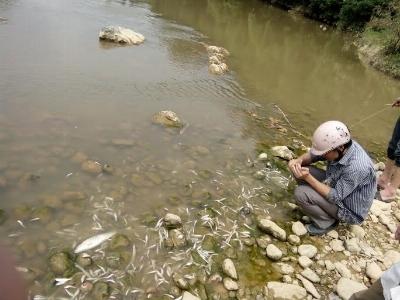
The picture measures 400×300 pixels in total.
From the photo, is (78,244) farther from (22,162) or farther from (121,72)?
(121,72)

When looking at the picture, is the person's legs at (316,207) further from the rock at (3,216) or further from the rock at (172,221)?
the rock at (3,216)

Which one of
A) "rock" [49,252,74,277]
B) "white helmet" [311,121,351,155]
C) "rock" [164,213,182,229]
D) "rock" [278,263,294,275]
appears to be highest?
"white helmet" [311,121,351,155]

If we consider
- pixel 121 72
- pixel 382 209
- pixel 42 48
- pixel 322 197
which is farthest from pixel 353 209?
pixel 42 48

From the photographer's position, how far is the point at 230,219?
216 inches

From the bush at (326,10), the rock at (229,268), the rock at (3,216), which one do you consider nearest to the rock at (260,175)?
the rock at (229,268)

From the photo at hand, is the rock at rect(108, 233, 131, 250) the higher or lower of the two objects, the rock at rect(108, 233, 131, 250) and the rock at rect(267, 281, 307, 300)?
the lower

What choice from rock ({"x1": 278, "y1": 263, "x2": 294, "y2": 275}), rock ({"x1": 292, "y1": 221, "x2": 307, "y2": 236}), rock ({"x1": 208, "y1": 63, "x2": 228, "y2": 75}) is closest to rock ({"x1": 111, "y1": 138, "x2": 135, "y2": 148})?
rock ({"x1": 292, "y1": 221, "x2": 307, "y2": 236})

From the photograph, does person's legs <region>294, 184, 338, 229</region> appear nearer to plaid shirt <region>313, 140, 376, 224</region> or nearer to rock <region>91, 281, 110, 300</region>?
plaid shirt <region>313, 140, 376, 224</region>

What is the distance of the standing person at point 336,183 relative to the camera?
15.8 ft

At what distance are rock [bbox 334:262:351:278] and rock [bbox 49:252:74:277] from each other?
10.2 feet

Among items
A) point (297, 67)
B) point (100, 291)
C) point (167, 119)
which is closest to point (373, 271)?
point (100, 291)

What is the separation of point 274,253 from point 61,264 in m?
2.47

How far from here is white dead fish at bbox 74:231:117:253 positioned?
4.54 metres

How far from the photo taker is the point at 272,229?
5.25m
